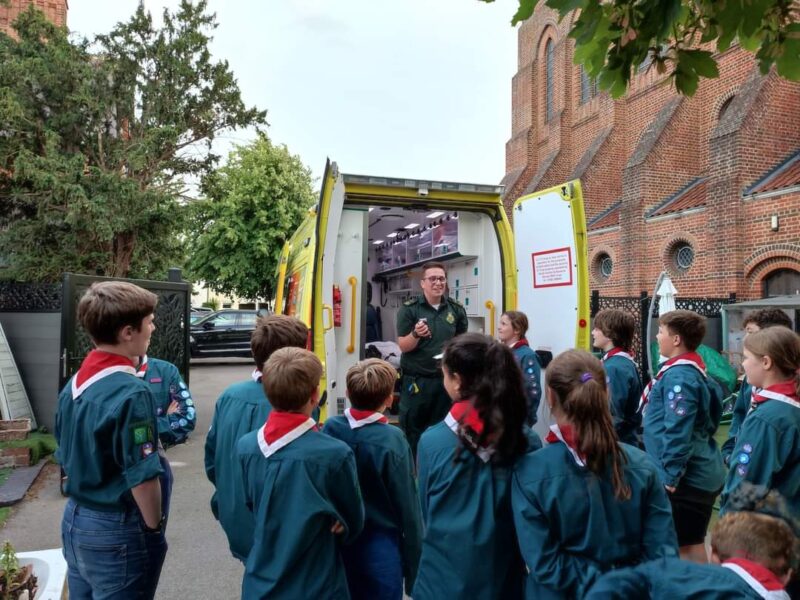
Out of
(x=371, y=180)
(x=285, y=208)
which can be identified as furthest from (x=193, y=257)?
(x=371, y=180)

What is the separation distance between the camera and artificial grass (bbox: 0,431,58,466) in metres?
6.36

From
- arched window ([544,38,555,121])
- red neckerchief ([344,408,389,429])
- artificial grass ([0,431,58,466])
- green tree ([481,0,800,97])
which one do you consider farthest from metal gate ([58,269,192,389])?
arched window ([544,38,555,121])

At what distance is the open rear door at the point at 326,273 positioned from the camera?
4820mm

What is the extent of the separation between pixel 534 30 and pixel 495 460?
24.8m

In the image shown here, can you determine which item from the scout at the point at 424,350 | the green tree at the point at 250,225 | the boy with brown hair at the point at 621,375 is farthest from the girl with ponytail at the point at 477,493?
the green tree at the point at 250,225

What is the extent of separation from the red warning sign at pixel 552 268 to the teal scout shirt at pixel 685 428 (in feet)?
6.79

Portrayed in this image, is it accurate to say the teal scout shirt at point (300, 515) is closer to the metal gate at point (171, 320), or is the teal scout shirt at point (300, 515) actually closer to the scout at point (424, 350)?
the scout at point (424, 350)

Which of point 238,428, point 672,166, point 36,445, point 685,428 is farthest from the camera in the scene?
point 672,166

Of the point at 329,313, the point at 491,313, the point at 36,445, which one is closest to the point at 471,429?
the point at 329,313

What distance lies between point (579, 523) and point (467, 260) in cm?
499

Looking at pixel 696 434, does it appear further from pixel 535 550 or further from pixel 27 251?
pixel 27 251

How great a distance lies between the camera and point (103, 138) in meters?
11.2

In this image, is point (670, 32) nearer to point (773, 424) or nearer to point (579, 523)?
point (773, 424)

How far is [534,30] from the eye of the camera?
23.2 m
